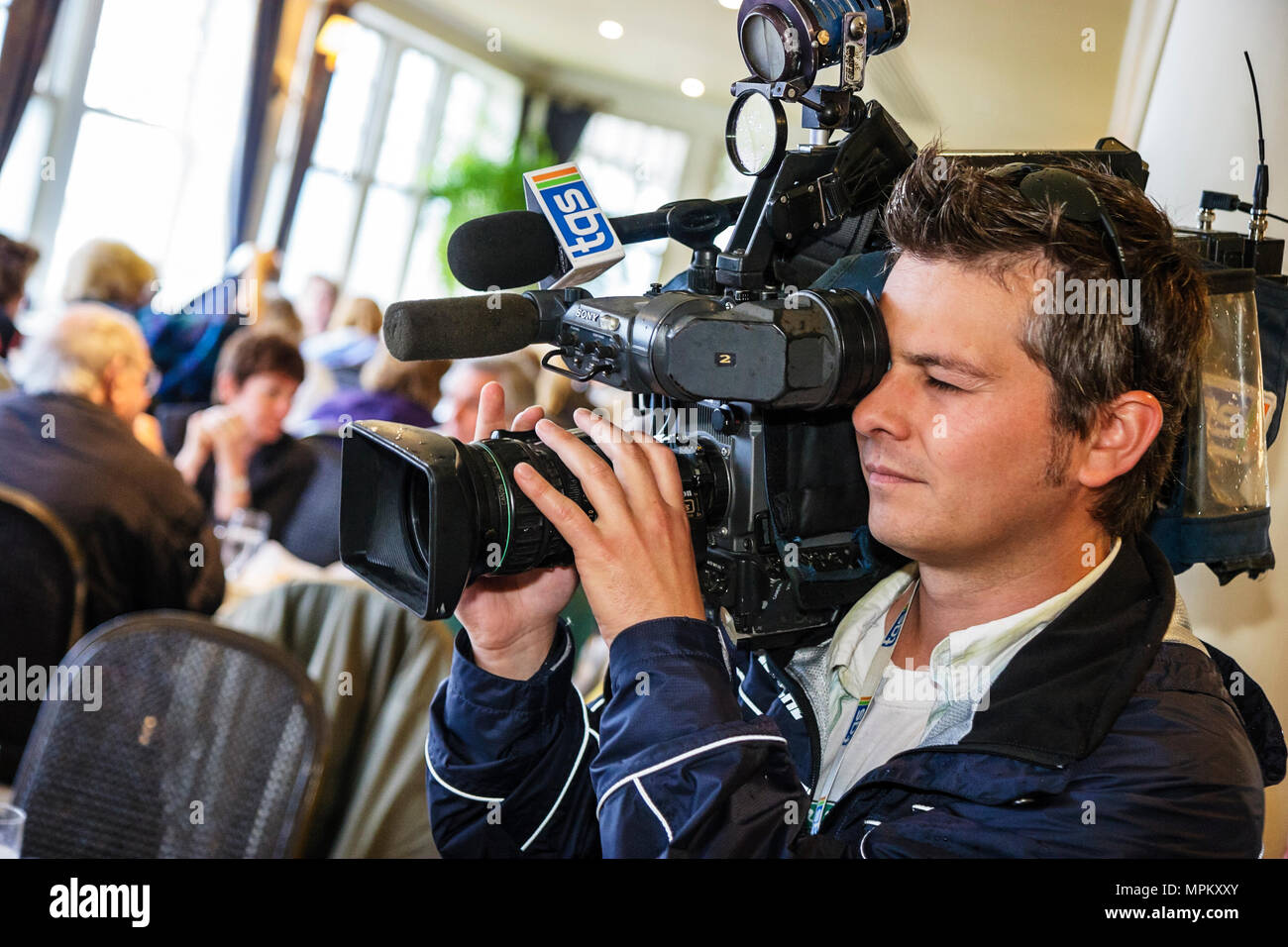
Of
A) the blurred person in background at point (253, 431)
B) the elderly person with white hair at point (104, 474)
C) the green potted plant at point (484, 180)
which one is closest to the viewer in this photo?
the elderly person with white hair at point (104, 474)

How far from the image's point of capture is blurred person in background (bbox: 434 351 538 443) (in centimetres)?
351

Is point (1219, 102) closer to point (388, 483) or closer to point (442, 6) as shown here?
point (388, 483)

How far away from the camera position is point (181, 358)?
13.2ft

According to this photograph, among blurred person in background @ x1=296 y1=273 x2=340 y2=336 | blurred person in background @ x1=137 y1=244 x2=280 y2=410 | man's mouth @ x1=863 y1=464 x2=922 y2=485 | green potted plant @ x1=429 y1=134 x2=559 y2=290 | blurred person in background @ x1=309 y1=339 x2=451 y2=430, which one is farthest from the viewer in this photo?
green potted plant @ x1=429 y1=134 x2=559 y2=290

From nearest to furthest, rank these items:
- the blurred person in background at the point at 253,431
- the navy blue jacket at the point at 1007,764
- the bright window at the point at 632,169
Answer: the navy blue jacket at the point at 1007,764, the blurred person in background at the point at 253,431, the bright window at the point at 632,169

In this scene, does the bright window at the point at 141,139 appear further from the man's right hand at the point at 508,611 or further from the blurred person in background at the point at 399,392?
the man's right hand at the point at 508,611

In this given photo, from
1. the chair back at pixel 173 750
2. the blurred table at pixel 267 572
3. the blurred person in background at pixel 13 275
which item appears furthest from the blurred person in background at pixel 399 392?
the chair back at pixel 173 750

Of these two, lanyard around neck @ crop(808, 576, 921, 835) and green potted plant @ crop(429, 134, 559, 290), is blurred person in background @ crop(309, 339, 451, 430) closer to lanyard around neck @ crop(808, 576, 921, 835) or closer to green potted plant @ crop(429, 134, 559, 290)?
green potted plant @ crop(429, 134, 559, 290)

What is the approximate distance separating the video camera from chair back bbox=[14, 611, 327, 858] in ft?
1.52

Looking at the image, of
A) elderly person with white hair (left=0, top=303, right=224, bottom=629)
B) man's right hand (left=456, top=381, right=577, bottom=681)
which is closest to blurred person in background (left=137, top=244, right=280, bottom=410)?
elderly person with white hair (left=0, top=303, right=224, bottom=629)

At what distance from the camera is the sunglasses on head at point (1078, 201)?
0.97 meters

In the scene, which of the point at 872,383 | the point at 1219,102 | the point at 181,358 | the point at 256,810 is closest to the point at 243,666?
the point at 256,810

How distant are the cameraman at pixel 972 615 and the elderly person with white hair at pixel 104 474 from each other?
1859 millimetres

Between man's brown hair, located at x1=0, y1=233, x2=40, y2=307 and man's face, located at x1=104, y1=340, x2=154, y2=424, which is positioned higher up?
man's brown hair, located at x1=0, y1=233, x2=40, y2=307
